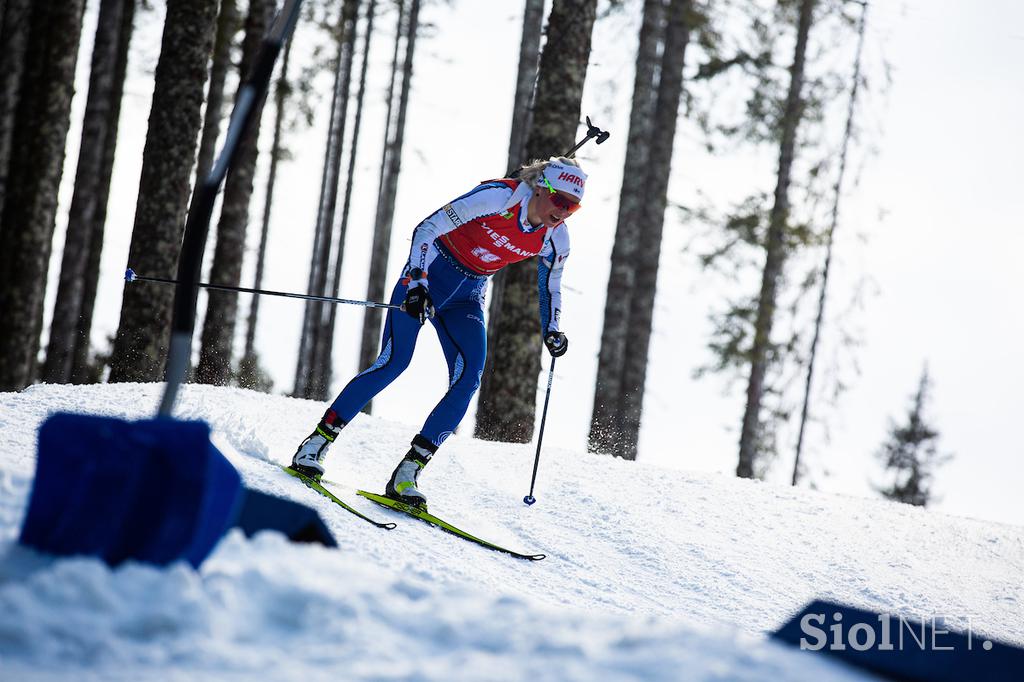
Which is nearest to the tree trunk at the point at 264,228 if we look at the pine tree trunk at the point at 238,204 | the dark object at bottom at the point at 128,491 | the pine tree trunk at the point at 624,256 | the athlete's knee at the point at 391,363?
the pine tree trunk at the point at 238,204

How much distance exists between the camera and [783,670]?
2.10 meters

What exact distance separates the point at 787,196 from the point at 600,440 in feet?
20.4

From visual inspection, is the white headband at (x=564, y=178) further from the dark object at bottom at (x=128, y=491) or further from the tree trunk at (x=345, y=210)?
the tree trunk at (x=345, y=210)

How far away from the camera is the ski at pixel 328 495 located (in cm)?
454

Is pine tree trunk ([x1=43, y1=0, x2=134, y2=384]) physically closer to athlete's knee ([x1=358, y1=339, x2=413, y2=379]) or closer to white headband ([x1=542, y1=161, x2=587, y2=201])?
athlete's knee ([x1=358, y1=339, x2=413, y2=379])

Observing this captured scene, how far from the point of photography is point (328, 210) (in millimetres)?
19109

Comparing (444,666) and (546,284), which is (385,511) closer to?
(546,284)

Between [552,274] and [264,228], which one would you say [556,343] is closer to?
[552,274]

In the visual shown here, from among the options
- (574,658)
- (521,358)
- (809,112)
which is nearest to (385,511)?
(574,658)

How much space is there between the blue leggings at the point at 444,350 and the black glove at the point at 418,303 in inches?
8.9

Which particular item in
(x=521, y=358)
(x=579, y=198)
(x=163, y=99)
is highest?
(x=163, y=99)

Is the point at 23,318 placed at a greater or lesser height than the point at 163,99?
lesser

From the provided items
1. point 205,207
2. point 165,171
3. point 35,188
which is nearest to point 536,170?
point 205,207

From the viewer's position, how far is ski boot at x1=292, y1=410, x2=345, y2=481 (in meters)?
5.20
